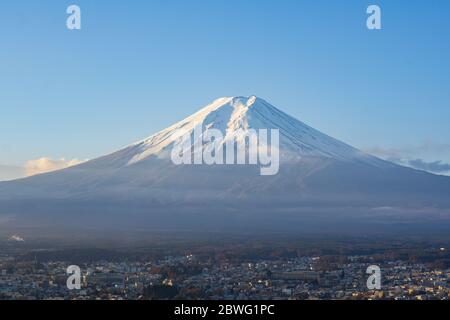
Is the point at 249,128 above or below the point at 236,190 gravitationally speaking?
above

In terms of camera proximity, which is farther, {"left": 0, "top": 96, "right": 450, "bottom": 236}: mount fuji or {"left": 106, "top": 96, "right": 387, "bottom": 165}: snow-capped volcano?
{"left": 106, "top": 96, "right": 387, "bottom": 165}: snow-capped volcano

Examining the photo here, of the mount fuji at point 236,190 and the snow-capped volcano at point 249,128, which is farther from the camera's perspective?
the snow-capped volcano at point 249,128

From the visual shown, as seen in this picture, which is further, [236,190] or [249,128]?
[249,128]

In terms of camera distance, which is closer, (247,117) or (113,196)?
(113,196)

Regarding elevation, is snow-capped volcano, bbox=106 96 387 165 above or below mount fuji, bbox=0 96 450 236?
above

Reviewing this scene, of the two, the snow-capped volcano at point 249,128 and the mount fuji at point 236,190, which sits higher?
the snow-capped volcano at point 249,128

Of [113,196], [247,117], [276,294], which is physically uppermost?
[247,117]
